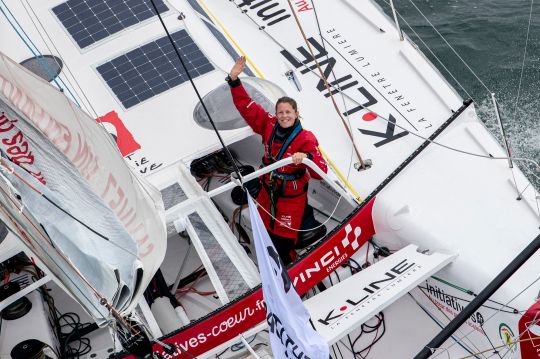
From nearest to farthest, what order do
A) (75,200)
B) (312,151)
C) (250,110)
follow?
(75,200) → (312,151) → (250,110)

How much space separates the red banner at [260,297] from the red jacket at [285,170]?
47cm

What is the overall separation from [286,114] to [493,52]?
181 inches

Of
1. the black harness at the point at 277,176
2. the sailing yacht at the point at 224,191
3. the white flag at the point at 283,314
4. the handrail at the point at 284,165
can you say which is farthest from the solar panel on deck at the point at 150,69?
the white flag at the point at 283,314

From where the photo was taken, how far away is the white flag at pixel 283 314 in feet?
16.1

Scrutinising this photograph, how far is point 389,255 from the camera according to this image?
655 centimetres

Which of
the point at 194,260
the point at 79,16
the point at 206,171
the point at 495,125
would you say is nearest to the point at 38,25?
the point at 79,16

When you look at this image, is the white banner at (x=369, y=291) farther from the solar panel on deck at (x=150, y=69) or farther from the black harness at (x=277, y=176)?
the solar panel on deck at (x=150, y=69)

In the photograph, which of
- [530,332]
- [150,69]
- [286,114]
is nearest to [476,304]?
[530,332]

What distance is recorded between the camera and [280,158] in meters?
6.67

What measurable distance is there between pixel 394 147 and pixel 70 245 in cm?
335

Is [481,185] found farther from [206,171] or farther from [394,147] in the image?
[206,171]

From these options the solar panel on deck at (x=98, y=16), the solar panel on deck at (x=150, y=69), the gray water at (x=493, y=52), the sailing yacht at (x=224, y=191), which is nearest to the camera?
the sailing yacht at (x=224, y=191)

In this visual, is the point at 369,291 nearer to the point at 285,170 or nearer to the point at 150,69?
the point at 285,170

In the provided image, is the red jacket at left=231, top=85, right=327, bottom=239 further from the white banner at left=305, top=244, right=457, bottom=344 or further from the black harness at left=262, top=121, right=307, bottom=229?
the white banner at left=305, top=244, right=457, bottom=344
